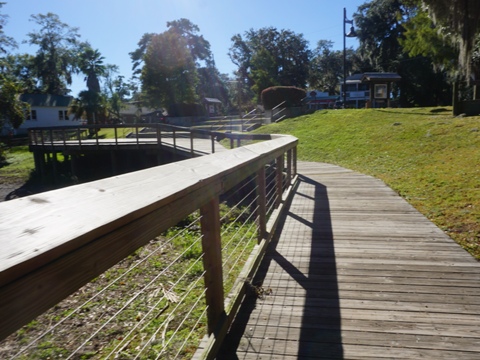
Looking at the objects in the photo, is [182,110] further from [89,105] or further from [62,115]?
[62,115]

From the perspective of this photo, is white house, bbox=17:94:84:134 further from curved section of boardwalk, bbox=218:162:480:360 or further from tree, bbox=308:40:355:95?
curved section of boardwalk, bbox=218:162:480:360

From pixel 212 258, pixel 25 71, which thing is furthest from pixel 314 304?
pixel 25 71

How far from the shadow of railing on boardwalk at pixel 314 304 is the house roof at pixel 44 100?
52950 mm

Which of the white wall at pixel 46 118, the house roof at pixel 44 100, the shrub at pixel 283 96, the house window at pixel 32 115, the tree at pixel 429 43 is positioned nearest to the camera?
the tree at pixel 429 43

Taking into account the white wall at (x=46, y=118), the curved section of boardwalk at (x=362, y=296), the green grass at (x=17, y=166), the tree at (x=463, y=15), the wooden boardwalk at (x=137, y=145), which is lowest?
the green grass at (x=17, y=166)

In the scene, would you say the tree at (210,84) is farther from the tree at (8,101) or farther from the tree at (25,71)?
the tree at (8,101)

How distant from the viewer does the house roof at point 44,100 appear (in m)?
49.6

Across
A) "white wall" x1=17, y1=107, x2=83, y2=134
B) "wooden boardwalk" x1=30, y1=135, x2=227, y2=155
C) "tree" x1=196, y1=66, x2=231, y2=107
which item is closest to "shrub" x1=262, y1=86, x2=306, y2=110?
"wooden boardwalk" x1=30, y1=135, x2=227, y2=155

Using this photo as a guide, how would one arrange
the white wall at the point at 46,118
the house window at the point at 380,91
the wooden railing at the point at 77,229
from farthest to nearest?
the white wall at the point at 46,118
the house window at the point at 380,91
the wooden railing at the point at 77,229

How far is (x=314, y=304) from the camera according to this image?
300 centimetres

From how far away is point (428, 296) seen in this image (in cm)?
309

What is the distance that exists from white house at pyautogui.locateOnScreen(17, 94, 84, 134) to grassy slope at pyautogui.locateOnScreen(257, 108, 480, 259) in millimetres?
39323

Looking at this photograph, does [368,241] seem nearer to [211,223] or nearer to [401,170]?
[211,223]

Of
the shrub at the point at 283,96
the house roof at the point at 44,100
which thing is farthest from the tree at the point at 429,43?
the house roof at the point at 44,100
